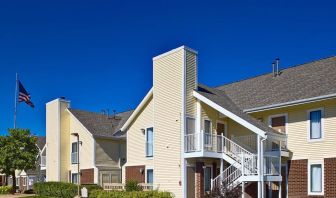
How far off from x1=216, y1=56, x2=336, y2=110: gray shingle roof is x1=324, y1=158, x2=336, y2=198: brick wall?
3.55 meters

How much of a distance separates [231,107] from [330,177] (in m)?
6.96

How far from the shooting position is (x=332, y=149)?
23625 mm

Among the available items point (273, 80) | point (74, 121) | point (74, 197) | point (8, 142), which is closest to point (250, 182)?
point (273, 80)

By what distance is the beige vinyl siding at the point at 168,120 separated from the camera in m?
27.2

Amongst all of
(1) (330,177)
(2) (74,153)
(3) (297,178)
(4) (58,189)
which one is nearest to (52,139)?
(2) (74,153)

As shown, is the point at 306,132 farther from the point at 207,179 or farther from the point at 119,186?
the point at 119,186

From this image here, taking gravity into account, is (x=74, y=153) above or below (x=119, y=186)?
above

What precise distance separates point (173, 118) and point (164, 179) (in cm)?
377

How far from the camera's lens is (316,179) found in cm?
2445

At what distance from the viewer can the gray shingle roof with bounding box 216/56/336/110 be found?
82.2ft

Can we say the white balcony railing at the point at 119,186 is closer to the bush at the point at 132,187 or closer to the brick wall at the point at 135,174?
the bush at the point at 132,187

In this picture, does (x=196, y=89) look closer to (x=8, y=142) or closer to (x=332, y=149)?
(x=332, y=149)

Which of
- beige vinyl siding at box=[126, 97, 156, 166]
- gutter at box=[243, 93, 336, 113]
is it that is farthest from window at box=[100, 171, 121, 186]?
gutter at box=[243, 93, 336, 113]

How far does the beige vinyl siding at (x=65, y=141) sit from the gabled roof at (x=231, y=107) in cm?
1597
